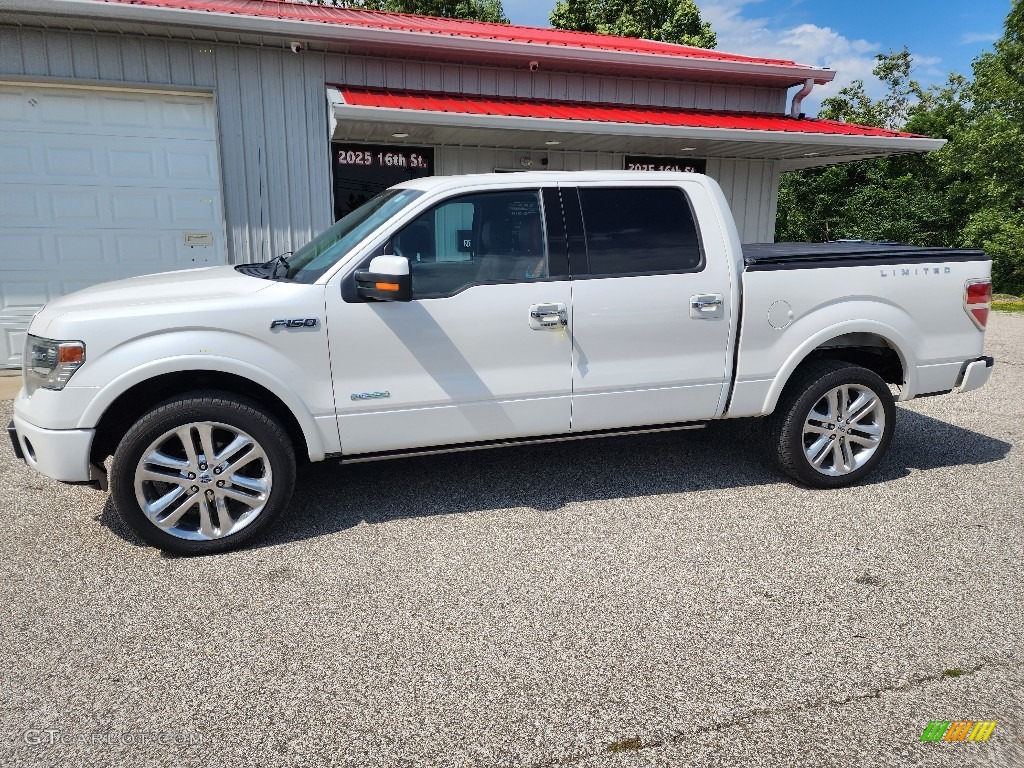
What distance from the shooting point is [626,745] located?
7.97 feet

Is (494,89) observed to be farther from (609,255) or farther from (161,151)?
(609,255)

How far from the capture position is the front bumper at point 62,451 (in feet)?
11.8

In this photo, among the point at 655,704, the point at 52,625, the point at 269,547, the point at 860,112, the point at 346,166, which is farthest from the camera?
the point at 860,112

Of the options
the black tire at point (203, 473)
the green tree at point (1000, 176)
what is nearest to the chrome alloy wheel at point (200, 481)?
the black tire at point (203, 473)

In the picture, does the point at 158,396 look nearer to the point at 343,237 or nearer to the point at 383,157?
the point at 343,237

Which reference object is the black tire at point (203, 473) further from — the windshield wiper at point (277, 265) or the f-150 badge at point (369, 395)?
the windshield wiper at point (277, 265)

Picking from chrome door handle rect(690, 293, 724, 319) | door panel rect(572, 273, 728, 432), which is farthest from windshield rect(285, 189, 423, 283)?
chrome door handle rect(690, 293, 724, 319)

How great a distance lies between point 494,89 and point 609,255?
669 centimetres

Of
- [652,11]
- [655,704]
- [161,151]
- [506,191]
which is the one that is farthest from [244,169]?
[652,11]

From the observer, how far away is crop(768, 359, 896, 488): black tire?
4.62 meters

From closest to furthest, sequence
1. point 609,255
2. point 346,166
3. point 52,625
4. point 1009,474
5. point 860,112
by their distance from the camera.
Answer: point 52,625
point 609,255
point 1009,474
point 346,166
point 860,112

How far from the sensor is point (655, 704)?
2635 millimetres

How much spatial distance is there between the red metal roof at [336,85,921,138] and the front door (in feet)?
15.2

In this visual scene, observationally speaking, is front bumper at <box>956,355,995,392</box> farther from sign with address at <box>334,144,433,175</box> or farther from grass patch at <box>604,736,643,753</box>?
sign with address at <box>334,144,433,175</box>
